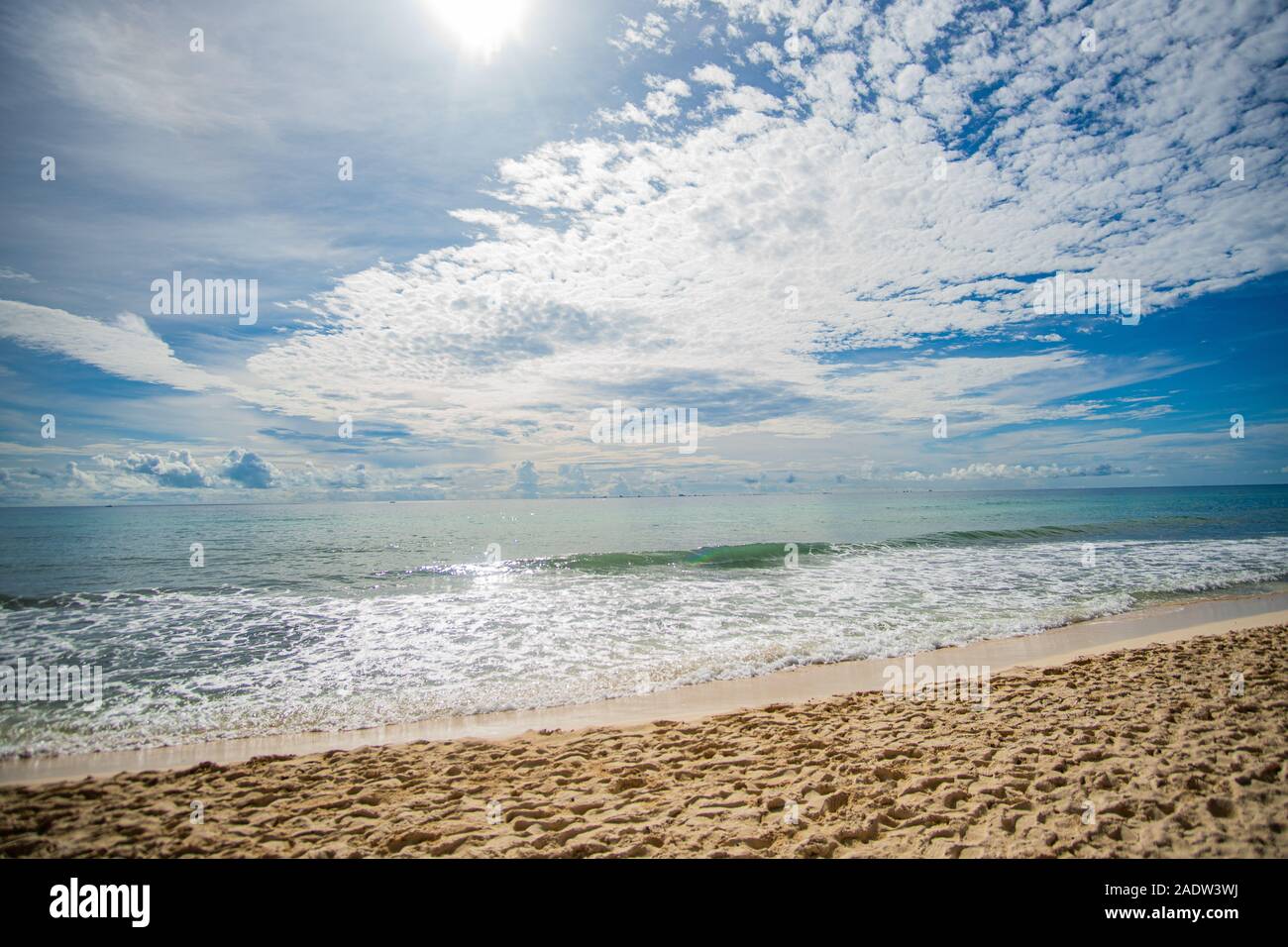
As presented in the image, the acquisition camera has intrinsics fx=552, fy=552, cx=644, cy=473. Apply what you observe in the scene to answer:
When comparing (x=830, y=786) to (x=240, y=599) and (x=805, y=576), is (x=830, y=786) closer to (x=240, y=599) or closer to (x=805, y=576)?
(x=805, y=576)

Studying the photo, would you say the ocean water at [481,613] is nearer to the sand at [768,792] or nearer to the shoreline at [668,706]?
the shoreline at [668,706]

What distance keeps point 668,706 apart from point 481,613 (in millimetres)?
9100

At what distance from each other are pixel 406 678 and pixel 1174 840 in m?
11.2

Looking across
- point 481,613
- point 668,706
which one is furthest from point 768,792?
point 481,613

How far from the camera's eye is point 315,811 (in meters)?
5.76

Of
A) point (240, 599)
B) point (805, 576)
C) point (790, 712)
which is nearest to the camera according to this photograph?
point (790, 712)

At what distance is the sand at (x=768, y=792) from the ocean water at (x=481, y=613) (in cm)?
240

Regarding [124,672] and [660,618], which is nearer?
[124,672]

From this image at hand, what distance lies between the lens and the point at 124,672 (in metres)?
11.3

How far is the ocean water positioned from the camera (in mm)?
9883

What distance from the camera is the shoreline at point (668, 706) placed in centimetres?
767
